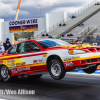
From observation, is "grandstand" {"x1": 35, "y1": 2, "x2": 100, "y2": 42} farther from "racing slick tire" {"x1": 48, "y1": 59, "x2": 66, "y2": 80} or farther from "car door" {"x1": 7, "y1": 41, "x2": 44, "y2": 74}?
"racing slick tire" {"x1": 48, "y1": 59, "x2": 66, "y2": 80}

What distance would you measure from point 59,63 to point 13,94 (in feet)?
5.42

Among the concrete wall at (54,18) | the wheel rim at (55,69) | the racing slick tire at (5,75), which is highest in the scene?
the concrete wall at (54,18)

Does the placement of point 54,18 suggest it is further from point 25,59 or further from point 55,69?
point 55,69

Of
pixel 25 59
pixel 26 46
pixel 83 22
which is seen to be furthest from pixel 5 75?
pixel 83 22

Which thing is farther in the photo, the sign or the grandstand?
the sign

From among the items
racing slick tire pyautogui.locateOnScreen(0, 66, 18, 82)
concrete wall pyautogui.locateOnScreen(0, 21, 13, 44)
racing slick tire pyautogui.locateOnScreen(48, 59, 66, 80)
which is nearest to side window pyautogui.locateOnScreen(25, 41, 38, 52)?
racing slick tire pyautogui.locateOnScreen(48, 59, 66, 80)

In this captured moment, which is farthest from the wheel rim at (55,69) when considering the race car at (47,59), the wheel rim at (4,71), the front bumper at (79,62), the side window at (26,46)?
the wheel rim at (4,71)

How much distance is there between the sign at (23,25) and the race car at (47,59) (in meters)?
37.3

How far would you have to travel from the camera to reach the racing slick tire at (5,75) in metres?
8.74

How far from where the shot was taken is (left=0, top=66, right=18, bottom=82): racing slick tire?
8.74 meters

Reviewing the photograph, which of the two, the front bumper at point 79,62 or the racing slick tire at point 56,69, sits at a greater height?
the front bumper at point 79,62

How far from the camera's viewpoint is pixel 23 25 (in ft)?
155

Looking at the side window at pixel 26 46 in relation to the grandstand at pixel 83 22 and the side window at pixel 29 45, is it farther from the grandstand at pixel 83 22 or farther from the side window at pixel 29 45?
the grandstand at pixel 83 22

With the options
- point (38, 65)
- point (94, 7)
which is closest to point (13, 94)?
point (38, 65)
